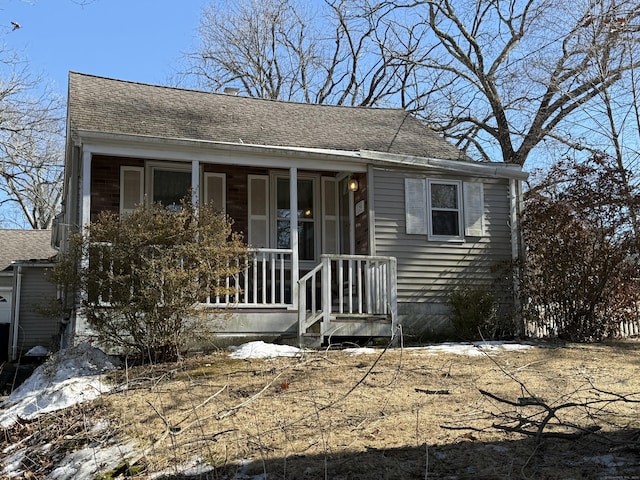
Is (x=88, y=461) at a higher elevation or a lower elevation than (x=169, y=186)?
lower

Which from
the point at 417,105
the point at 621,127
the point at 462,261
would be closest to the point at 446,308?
the point at 462,261

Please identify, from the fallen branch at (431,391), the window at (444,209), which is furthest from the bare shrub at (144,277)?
the window at (444,209)

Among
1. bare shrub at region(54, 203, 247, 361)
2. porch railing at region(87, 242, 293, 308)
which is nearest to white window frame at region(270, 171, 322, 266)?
porch railing at region(87, 242, 293, 308)

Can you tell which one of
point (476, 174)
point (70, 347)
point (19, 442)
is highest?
point (476, 174)

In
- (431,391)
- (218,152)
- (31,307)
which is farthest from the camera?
(31,307)

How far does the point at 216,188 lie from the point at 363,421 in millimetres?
7229

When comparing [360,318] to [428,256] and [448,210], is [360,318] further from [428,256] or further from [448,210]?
[448,210]

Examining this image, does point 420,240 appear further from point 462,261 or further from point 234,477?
point 234,477

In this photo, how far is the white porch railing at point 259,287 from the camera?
959cm

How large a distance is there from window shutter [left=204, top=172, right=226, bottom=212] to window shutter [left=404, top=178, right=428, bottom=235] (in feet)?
10.7

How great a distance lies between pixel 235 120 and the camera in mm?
12398

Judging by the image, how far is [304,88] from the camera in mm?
27766

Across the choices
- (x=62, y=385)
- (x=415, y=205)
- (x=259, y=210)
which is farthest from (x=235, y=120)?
(x=62, y=385)

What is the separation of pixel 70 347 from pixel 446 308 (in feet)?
20.3
